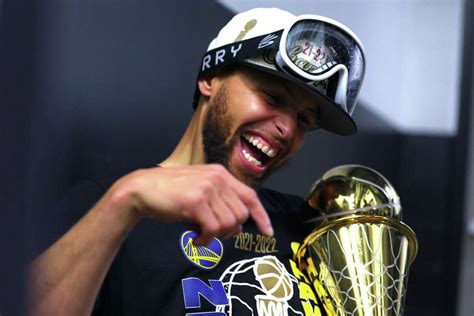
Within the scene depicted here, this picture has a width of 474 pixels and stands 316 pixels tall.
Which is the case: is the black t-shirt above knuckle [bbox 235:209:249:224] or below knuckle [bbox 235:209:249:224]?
below

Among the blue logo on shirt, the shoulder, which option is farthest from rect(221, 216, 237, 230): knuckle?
the shoulder

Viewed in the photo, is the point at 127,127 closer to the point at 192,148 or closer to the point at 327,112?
the point at 192,148

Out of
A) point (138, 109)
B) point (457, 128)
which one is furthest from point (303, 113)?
point (457, 128)

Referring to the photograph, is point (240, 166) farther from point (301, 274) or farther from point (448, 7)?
point (448, 7)

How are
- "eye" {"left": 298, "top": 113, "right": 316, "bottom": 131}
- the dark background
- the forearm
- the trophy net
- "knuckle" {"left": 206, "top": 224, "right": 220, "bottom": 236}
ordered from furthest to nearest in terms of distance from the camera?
"eye" {"left": 298, "top": 113, "right": 316, "bottom": 131}, the trophy net, the forearm, "knuckle" {"left": 206, "top": 224, "right": 220, "bottom": 236}, the dark background

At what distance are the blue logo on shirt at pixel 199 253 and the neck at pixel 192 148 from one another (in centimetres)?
22

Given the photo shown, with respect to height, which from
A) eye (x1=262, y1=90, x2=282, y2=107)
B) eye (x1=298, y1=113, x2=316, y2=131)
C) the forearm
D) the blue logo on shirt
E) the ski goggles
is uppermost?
the ski goggles

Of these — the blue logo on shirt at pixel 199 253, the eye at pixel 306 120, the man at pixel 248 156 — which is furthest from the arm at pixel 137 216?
the eye at pixel 306 120

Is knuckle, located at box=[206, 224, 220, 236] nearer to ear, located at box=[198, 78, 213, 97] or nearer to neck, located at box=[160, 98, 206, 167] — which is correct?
neck, located at box=[160, 98, 206, 167]

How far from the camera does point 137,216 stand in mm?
1074

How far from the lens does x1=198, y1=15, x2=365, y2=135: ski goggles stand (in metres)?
1.71

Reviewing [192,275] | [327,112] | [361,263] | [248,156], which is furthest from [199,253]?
[327,112]

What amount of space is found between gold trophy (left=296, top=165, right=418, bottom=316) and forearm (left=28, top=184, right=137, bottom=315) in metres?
0.67

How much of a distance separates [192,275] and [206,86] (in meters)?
0.49
